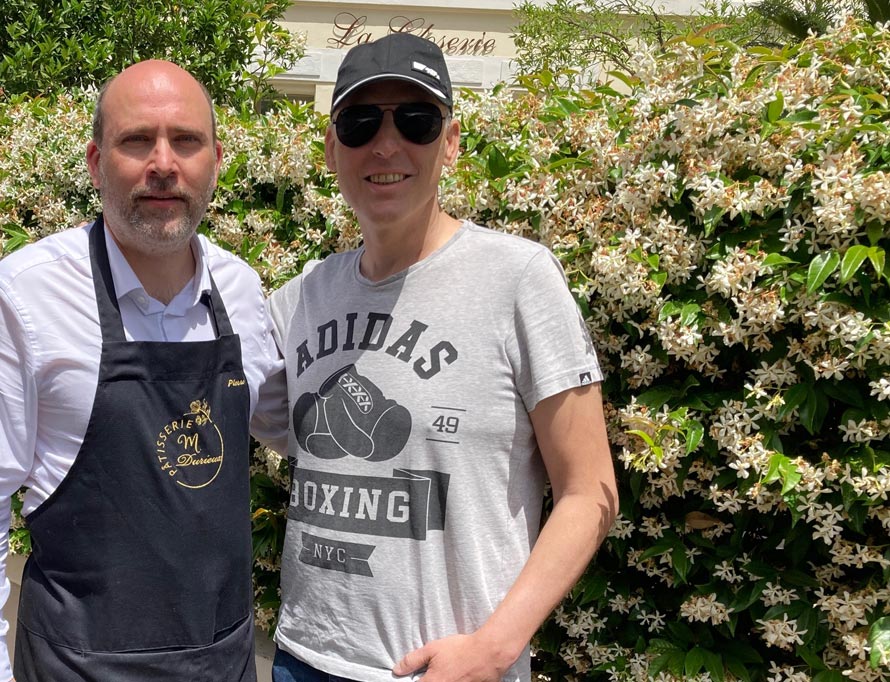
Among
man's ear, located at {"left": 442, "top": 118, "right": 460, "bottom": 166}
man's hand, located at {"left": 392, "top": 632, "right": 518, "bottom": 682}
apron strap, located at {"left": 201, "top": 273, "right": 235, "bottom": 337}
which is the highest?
man's ear, located at {"left": 442, "top": 118, "right": 460, "bottom": 166}

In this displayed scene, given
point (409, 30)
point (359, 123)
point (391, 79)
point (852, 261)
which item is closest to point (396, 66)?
point (391, 79)

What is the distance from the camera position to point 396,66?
1.87 meters

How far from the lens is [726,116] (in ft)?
6.24

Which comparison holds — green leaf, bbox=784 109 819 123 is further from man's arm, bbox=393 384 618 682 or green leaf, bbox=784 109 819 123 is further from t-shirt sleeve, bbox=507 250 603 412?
man's arm, bbox=393 384 618 682

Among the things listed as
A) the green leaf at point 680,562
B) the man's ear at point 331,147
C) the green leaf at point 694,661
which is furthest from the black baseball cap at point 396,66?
the green leaf at point 694,661

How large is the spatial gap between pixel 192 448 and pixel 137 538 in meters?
0.22

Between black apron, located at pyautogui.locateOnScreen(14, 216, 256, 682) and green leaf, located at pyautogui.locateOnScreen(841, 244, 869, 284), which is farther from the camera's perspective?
black apron, located at pyautogui.locateOnScreen(14, 216, 256, 682)

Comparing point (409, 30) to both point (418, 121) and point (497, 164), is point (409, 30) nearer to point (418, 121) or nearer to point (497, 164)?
point (497, 164)

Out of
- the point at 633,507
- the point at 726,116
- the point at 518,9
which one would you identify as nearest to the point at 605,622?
the point at 633,507

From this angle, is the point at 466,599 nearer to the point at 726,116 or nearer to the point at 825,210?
the point at 825,210

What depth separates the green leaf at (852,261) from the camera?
1662mm

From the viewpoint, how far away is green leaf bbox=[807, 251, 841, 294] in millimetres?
1716

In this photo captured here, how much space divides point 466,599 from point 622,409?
0.56 m

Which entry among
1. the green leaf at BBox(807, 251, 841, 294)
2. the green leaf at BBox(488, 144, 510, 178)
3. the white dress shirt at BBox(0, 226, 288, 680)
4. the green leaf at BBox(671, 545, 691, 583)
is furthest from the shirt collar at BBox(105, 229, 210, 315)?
the green leaf at BBox(807, 251, 841, 294)
